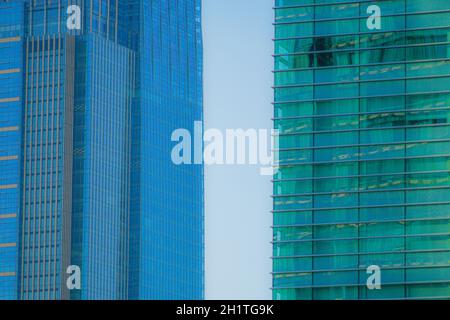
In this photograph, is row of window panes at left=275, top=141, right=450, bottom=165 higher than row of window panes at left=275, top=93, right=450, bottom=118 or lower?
lower

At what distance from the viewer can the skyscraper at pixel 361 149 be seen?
166 meters

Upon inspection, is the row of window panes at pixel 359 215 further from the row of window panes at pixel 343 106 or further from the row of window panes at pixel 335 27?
the row of window panes at pixel 335 27

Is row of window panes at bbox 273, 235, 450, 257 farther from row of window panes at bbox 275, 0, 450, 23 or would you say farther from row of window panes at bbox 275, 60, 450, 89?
row of window panes at bbox 275, 0, 450, 23

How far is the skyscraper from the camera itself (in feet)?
546

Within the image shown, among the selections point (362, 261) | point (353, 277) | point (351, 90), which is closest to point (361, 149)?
point (351, 90)

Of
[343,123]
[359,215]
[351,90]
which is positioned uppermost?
[351,90]

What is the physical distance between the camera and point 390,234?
553ft

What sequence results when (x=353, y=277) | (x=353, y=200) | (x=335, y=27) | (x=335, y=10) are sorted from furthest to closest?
1. (x=335, y=27)
2. (x=335, y=10)
3. (x=353, y=200)
4. (x=353, y=277)

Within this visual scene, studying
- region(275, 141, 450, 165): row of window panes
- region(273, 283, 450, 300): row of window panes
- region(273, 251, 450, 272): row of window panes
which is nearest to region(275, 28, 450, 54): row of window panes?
region(275, 141, 450, 165): row of window panes

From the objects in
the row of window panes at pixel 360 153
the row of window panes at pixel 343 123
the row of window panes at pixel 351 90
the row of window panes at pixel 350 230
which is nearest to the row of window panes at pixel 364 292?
the row of window panes at pixel 350 230

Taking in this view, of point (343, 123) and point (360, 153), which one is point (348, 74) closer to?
point (343, 123)

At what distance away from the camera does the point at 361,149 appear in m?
174

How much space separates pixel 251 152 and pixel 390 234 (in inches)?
1379
